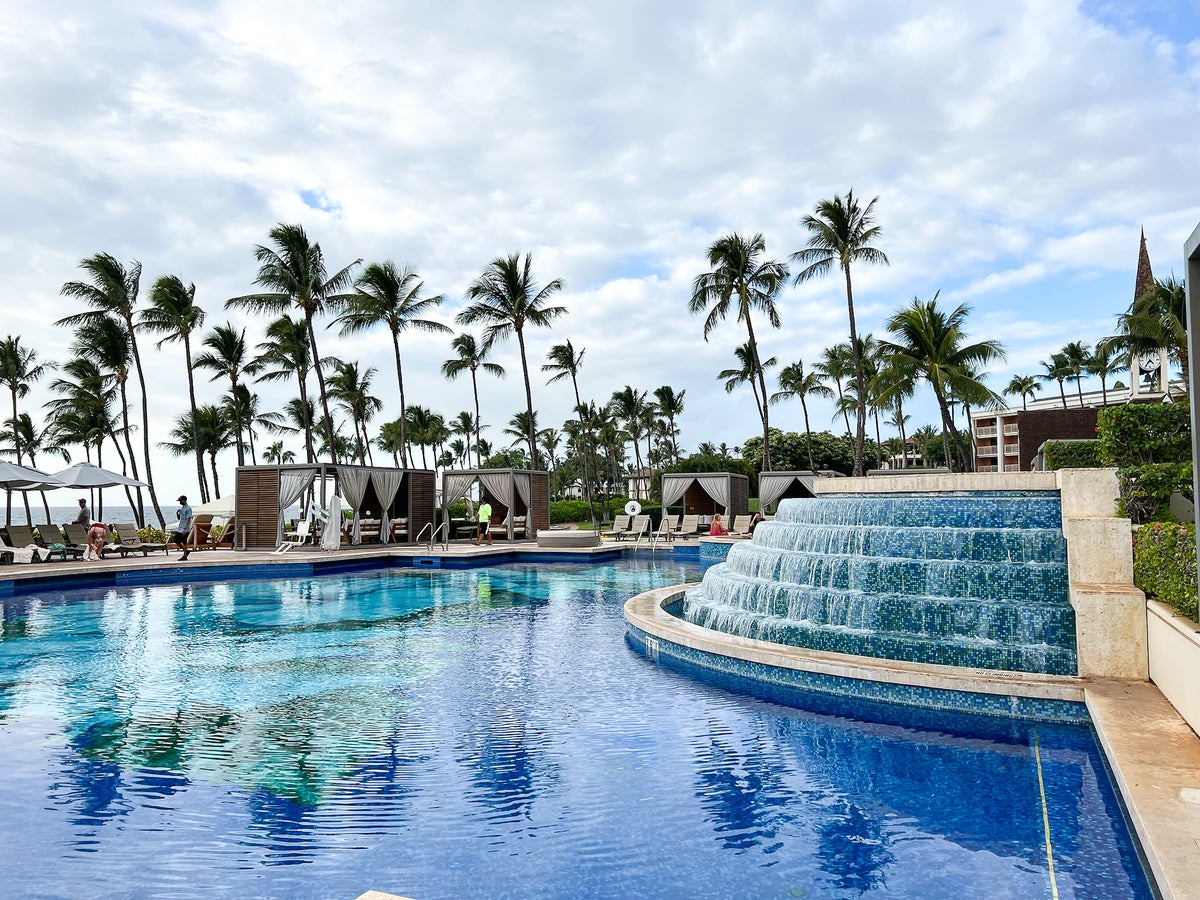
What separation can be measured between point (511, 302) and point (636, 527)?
10.8m

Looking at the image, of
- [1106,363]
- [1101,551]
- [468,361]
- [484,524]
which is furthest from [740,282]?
[1106,363]

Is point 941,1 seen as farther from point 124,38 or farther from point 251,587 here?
point 251,587

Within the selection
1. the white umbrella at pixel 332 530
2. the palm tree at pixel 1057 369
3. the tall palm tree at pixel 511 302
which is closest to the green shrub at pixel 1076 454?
the white umbrella at pixel 332 530

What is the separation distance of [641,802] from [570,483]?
73.2 m

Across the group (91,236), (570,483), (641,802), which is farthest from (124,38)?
(570,483)

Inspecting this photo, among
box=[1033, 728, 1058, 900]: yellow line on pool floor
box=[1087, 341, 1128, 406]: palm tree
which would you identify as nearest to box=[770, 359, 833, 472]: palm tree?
box=[1087, 341, 1128, 406]: palm tree

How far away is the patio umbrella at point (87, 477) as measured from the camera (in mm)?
19000

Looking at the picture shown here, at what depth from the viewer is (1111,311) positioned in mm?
25766

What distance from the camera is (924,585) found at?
7.10m

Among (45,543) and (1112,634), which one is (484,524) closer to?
(45,543)

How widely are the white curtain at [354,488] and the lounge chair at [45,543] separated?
21.7 ft

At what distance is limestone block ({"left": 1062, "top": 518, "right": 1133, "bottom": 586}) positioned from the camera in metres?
6.46

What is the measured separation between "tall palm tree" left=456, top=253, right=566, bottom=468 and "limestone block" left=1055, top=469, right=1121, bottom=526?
23.9 metres

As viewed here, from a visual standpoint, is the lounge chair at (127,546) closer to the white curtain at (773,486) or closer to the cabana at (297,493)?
the cabana at (297,493)
